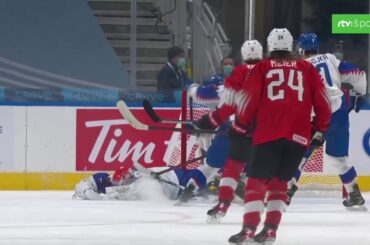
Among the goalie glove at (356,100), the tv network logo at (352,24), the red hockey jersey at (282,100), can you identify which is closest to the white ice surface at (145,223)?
the red hockey jersey at (282,100)

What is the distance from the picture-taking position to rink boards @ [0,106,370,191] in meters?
10.5

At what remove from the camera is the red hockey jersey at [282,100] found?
246 inches

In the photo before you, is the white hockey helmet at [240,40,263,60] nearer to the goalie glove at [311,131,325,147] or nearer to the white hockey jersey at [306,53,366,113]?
the white hockey jersey at [306,53,366,113]

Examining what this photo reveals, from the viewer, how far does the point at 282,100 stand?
6254 mm

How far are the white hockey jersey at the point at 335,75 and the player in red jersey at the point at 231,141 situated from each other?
2.65ft

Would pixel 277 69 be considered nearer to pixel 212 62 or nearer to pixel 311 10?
pixel 212 62

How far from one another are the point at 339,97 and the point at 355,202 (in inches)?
31.7

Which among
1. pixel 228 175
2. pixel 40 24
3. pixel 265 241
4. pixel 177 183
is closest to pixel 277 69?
pixel 265 241

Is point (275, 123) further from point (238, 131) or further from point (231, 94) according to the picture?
point (231, 94)

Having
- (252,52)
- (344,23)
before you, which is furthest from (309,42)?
(344,23)

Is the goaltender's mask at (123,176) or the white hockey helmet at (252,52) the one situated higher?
the white hockey helmet at (252,52)

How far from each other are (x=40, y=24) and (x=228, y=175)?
4668mm

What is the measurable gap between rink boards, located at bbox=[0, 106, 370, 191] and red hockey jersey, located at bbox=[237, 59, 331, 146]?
4220 mm

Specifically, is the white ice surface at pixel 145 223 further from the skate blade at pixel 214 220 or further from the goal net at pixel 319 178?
the goal net at pixel 319 178
